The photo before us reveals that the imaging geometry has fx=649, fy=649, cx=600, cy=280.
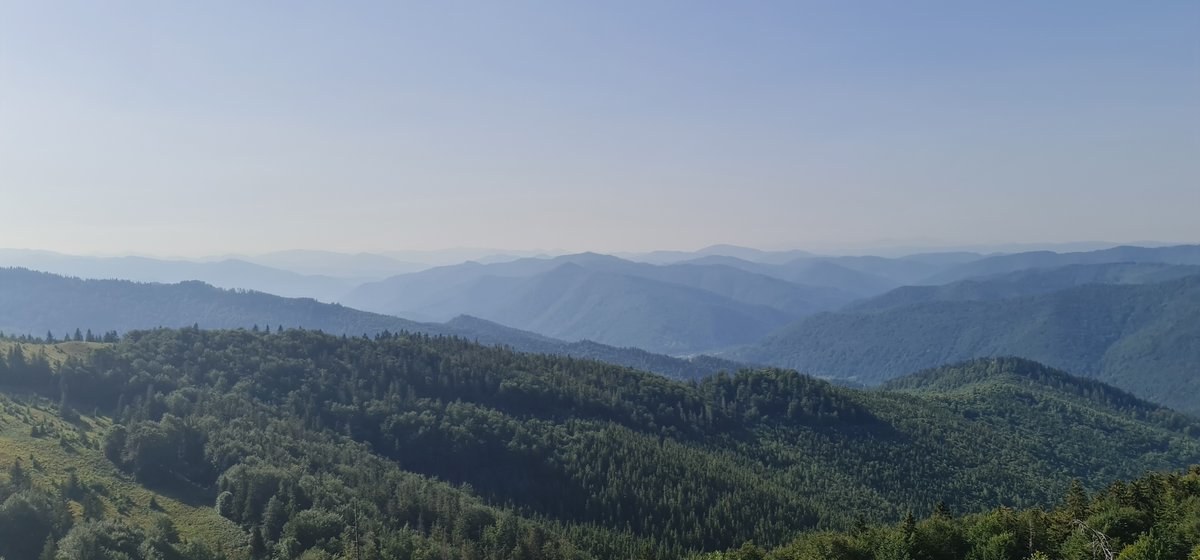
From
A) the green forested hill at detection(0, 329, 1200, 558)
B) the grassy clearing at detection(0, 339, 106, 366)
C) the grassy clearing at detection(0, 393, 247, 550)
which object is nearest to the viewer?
the grassy clearing at detection(0, 393, 247, 550)

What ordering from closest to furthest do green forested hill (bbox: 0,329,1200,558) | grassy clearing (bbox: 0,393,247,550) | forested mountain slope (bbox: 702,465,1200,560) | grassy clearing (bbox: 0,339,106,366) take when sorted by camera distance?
forested mountain slope (bbox: 702,465,1200,560) → grassy clearing (bbox: 0,393,247,550) → green forested hill (bbox: 0,329,1200,558) → grassy clearing (bbox: 0,339,106,366)

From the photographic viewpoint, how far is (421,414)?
170375 mm

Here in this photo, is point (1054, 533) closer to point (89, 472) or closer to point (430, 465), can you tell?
point (89, 472)

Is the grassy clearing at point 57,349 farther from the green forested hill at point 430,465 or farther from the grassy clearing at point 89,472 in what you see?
the grassy clearing at point 89,472

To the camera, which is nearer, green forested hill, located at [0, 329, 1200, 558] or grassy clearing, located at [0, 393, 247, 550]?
grassy clearing, located at [0, 393, 247, 550]

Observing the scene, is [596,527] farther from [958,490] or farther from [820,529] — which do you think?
[958,490]

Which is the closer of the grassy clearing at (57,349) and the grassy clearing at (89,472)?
the grassy clearing at (89,472)

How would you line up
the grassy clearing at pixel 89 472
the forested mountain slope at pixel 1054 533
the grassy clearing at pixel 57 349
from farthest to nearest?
the grassy clearing at pixel 57 349 < the grassy clearing at pixel 89 472 < the forested mountain slope at pixel 1054 533

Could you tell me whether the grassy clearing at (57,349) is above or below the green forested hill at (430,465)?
above

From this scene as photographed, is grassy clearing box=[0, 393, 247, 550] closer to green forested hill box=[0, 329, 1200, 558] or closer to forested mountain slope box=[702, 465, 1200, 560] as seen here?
green forested hill box=[0, 329, 1200, 558]

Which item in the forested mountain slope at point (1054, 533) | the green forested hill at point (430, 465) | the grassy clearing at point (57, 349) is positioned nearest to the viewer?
the forested mountain slope at point (1054, 533)

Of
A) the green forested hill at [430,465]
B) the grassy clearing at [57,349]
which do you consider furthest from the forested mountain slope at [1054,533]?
the grassy clearing at [57,349]

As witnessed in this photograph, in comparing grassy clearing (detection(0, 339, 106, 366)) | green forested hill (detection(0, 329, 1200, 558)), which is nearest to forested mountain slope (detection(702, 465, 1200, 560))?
Result: green forested hill (detection(0, 329, 1200, 558))

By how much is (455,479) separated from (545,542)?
60384 mm
